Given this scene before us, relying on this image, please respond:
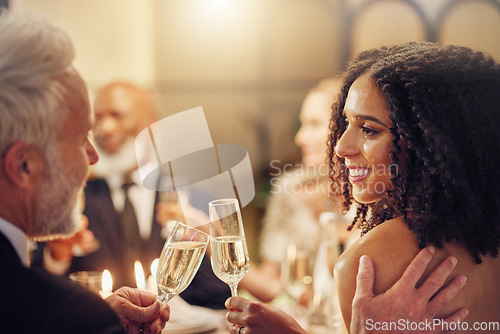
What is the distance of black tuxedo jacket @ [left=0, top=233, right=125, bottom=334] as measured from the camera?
0.73 metres

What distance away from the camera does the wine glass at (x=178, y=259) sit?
3.75 feet

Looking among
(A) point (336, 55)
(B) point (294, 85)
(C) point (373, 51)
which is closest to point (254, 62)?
(B) point (294, 85)

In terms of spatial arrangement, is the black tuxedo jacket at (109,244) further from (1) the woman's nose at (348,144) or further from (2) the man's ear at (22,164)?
(2) the man's ear at (22,164)

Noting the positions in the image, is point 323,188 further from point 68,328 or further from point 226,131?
point 68,328

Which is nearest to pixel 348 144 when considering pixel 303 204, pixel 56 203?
pixel 56 203

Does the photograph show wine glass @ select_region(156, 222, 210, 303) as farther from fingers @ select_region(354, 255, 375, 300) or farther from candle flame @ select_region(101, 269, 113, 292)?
fingers @ select_region(354, 255, 375, 300)

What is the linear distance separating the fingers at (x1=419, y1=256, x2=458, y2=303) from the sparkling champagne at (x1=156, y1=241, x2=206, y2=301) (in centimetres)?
50

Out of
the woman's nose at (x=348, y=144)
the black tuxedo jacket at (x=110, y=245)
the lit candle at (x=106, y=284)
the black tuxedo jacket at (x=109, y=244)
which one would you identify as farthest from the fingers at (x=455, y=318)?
the black tuxedo jacket at (x=110, y=245)

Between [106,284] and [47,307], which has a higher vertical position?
[47,307]

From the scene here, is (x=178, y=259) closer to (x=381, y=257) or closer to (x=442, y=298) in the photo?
(x=381, y=257)

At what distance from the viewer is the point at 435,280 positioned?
1050 millimetres

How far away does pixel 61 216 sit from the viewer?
0.94 m

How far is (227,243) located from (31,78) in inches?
21.5

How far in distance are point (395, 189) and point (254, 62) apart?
11.0 feet
